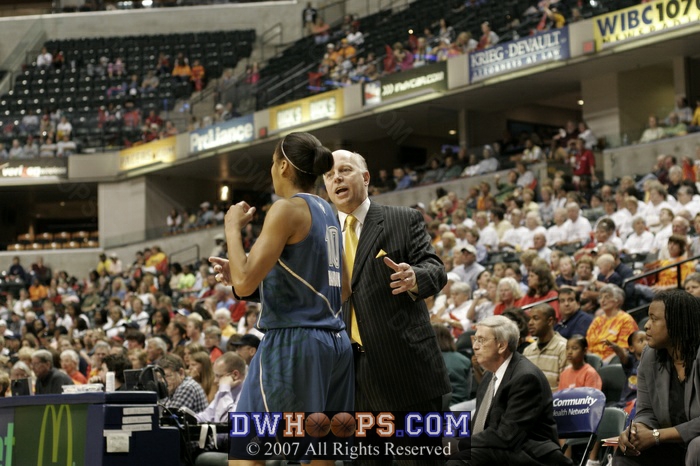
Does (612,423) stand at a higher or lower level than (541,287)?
lower

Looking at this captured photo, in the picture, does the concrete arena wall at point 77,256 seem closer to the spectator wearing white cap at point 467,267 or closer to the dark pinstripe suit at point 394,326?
the spectator wearing white cap at point 467,267

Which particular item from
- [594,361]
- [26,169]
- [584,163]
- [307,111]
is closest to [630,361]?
[594,361]

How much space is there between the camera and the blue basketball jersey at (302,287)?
3463 mm

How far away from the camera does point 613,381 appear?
6.78 metres

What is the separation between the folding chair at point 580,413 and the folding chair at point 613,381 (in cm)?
152

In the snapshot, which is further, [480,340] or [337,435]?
[480,340]

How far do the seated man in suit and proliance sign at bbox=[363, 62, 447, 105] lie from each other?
14190 mm

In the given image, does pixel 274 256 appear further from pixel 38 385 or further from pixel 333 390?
pixel 38 385

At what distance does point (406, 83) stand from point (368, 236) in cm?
1558

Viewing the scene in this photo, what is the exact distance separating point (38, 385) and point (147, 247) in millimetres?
15322

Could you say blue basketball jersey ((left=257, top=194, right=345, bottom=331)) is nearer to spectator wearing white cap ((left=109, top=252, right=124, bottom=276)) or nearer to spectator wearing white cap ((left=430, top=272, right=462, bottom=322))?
spectator wearing white cap ((left=430, top=272, right=462, bottom=322))

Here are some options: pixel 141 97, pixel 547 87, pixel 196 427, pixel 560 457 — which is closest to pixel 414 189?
pixel 547 87

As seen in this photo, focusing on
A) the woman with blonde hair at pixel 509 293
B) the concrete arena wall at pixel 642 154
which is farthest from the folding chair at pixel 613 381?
the concrete arena wall at pixel 642 154

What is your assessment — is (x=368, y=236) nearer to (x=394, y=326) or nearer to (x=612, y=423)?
(x=394, y=326)
